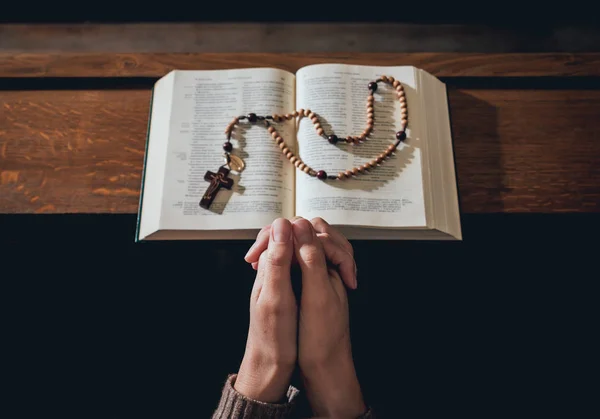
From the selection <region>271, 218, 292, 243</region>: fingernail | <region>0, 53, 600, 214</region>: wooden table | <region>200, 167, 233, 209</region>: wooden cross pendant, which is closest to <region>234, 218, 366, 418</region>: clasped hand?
<region>271, 218, 292, 243</region>: fingernail

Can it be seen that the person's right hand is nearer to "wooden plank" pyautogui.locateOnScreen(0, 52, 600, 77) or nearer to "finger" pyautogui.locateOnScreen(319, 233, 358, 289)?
"finger" pyautogui.locateOnScreen(319, 233, 358, 289)

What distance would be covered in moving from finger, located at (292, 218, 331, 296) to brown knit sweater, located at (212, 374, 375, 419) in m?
0.17

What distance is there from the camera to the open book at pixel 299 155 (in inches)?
27.4

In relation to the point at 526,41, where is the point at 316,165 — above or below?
below

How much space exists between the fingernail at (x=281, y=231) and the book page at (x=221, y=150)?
5cm

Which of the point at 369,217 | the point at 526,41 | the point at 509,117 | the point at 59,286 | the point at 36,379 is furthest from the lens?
the point at 526,41

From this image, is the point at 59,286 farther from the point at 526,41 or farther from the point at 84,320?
the point at 526,41

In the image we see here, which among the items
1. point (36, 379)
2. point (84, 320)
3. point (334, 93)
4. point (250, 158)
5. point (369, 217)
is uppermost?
point (334, 93)

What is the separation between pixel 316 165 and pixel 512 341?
0.60 m

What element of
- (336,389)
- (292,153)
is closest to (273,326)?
(336,389)

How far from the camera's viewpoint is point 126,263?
43.0 inches

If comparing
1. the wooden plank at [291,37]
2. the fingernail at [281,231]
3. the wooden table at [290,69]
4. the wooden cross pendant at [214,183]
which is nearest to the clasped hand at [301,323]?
the fingernail at [281,231]

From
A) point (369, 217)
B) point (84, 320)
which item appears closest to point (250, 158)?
point (369, 217)

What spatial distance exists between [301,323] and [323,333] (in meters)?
0.04
